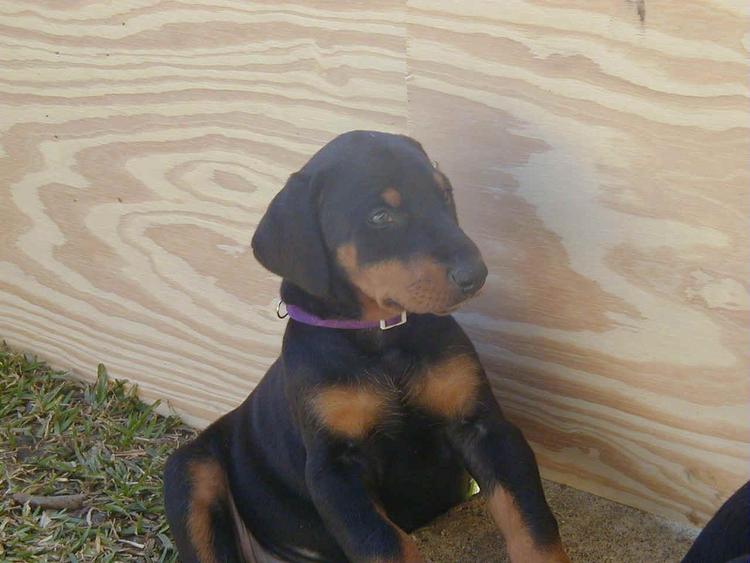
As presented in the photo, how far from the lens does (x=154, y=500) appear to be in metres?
4.16

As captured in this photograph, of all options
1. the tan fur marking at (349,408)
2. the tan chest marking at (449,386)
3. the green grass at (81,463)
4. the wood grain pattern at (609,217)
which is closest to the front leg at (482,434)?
the tan chest marking at (449,386)

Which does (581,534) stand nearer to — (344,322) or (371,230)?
(344,322)

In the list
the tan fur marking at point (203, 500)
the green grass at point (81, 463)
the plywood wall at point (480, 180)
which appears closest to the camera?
the plywood wall at point (480, 180)

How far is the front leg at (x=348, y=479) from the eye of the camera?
302 cm

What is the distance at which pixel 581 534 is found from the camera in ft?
11.9

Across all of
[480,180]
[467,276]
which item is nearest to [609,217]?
[480,180]

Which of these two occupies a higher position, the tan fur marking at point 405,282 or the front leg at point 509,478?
the tan fur marking at point 405,282

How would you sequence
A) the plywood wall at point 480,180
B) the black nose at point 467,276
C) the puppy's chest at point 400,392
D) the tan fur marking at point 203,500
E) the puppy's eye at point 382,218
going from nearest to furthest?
the black nose at point 467,276 → the puppy's eye at point 382,218 → the plywood wall at point 480,180 → the puppy's chest at point 400,392 → the tan fur marking at point 203,500

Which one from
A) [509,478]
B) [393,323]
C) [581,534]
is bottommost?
[581,534]

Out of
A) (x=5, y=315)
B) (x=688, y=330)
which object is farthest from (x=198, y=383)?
(x=688, y=330)

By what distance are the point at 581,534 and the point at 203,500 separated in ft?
4.18

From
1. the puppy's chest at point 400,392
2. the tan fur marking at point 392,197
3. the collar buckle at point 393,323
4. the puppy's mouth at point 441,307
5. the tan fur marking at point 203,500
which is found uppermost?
the tan fur marking at point 392,197

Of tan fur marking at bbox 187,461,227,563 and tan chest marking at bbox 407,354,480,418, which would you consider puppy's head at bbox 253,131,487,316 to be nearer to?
tan chest marking at bbox 407,354,480,418

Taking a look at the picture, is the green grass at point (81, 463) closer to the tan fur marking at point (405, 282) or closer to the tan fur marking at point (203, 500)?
the tan fur marking at point (203, 500)
